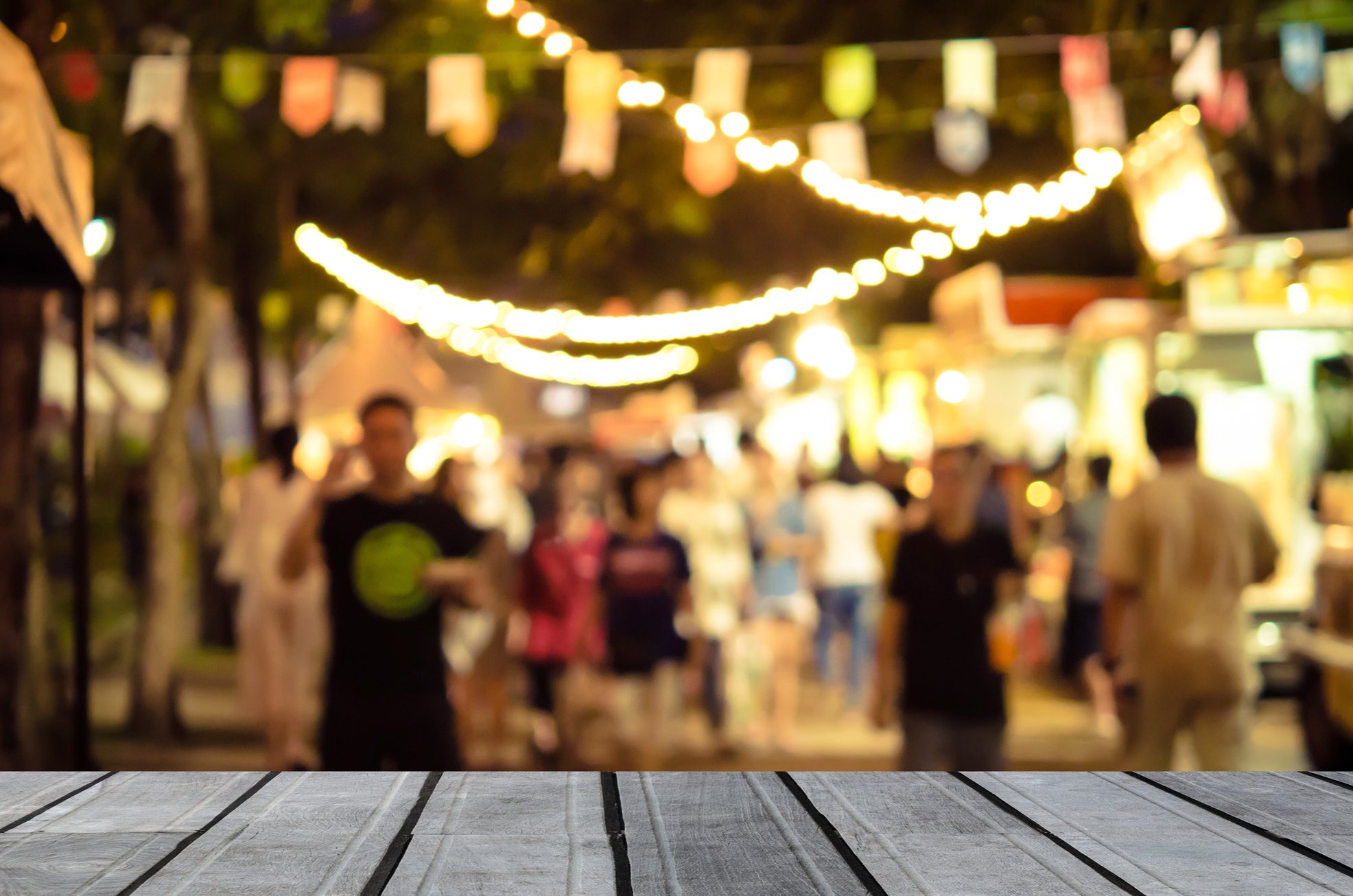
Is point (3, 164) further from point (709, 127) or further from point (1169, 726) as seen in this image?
point (709, 127)

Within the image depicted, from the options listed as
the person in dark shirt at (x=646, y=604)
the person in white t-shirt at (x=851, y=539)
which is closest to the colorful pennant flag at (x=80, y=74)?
the person in dark shirt at (x=646, y=604)

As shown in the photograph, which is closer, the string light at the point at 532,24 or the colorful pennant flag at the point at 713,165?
the string light at the point at 532,24

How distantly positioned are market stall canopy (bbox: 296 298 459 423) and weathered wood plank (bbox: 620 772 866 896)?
43.1 feet

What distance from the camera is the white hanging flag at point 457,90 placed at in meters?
9.26

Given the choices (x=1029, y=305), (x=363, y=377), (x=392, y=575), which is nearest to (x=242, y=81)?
(x=392, y=575)

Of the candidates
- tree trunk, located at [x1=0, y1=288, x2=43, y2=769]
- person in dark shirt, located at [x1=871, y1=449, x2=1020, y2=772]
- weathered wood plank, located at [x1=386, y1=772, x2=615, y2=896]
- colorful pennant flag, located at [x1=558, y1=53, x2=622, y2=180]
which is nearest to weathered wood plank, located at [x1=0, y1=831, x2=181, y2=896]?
weathered wood plank, located at [x1=386, y1=772, x2=615, y2=896]

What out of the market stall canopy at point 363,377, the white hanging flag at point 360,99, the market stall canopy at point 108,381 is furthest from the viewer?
the market stall canopy at point 363,377

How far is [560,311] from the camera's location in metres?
22.0

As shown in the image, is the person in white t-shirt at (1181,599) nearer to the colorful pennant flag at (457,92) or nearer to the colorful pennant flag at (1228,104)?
the colorful pennant flag at (1228,104)

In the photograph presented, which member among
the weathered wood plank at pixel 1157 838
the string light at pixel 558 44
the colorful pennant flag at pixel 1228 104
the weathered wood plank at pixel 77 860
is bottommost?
the weathered wood plank at pixel 1157 838

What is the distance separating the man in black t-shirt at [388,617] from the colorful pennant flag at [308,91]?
4.18 metres

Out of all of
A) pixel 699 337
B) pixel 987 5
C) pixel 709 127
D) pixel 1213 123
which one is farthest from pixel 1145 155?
pixel 699 337

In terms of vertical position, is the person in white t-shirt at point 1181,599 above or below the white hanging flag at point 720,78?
below

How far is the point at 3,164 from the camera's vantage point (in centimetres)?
462
